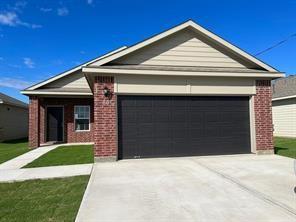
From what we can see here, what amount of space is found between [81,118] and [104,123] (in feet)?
25.2

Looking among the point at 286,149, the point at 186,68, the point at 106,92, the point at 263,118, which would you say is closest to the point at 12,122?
the point at 106,92

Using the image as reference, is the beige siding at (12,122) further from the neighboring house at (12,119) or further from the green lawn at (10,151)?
the green lawn at (10,151)

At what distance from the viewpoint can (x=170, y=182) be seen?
6168 millimetres

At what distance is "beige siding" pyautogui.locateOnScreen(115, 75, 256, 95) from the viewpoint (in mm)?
9383

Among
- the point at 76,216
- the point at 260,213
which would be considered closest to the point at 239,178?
the point at 260,213

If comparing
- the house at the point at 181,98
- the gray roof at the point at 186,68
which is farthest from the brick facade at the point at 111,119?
the gray roof at the point at 186,68

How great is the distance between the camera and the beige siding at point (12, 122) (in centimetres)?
1912

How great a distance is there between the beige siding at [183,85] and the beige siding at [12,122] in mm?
13796

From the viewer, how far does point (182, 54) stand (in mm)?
10125

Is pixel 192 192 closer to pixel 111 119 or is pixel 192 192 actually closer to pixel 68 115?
pixel 111 119

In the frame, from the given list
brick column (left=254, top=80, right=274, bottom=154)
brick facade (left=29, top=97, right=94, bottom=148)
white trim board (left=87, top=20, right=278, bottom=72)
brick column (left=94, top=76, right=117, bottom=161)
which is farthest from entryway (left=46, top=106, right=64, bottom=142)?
brick column (left=254, top=80, right=274, bottom=154)

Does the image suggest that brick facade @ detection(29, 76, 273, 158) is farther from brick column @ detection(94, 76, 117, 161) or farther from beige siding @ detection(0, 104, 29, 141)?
beige siding @ detection(0, 104, 29, 141)

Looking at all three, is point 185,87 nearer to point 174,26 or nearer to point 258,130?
point 174,26

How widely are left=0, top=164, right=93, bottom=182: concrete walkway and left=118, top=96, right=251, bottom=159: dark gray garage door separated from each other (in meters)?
1.80
